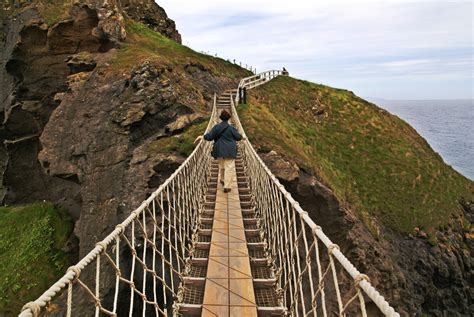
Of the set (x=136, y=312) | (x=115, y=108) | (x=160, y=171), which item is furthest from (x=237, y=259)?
(x=115, y=108)

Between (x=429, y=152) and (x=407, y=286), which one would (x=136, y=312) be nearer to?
(x=407, y=286)

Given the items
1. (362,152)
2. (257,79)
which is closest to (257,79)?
(257,79)

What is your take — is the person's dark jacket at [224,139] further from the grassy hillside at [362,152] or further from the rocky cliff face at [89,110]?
the grassy hillside at [362,152]

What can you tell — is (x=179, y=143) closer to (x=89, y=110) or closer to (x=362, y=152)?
(x=89, y=110)

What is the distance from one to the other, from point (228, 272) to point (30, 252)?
47.1 feet

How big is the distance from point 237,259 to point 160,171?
715 cm

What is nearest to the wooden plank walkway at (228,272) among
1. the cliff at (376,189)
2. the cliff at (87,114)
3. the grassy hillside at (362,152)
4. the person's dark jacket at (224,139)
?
the person's dark jacket at (224,139)

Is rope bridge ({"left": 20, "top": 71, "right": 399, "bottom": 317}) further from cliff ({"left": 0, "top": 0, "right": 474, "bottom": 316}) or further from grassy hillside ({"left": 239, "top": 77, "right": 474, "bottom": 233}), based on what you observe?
grassy hillside ({"left": 239, "top": 77, "right": 474, "bottom": 233})

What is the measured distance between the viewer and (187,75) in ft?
68.0

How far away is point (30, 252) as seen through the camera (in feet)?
50.7

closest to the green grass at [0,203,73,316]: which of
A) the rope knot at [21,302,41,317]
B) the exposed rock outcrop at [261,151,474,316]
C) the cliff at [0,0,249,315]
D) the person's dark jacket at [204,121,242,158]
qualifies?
the cliff at [0,0,249,315]

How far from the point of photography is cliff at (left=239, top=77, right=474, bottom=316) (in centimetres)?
1355

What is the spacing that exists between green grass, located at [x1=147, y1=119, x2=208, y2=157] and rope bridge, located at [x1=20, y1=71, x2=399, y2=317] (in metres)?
1.19

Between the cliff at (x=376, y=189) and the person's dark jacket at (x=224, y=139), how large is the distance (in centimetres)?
427
